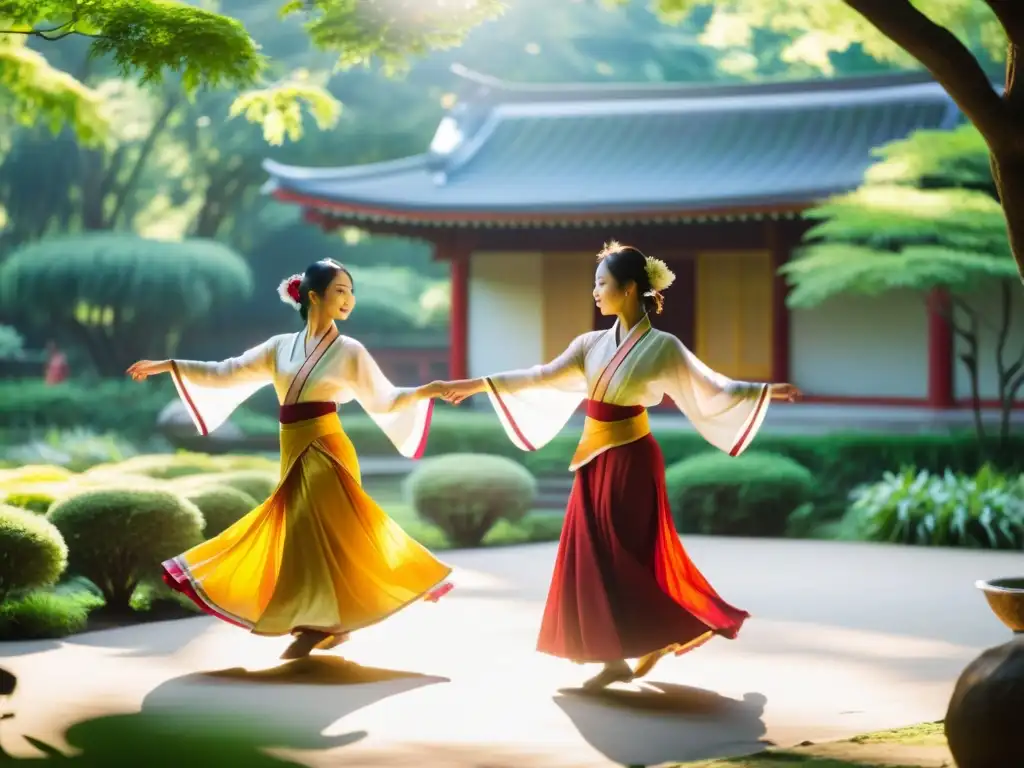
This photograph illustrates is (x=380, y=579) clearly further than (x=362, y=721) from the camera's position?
Yes

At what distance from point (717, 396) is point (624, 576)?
37.6 inches

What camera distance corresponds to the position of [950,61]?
5766mm

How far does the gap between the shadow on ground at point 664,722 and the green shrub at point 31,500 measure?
14.0ft

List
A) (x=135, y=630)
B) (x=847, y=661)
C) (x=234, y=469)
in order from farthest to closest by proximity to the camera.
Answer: (x=234, y=469) < (x=135, y=630) < (x=847, y=661)

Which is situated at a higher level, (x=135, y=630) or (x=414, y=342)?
(x=414, y=342)

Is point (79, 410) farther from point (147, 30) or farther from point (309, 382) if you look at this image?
point (309, 382)

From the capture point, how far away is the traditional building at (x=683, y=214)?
17.7 metres

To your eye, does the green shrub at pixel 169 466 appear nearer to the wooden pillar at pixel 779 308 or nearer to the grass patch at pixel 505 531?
the grass patch at pixel 505 531

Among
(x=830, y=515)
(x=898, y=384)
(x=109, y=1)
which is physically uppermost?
(x=109, y=1)

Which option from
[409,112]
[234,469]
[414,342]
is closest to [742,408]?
[234,469]

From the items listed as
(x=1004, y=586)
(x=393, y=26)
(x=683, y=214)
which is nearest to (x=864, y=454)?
(x=683, y=214)

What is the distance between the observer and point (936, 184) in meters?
15.5

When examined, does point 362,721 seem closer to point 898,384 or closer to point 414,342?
point 898,384

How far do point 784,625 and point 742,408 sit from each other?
2.37 metres
